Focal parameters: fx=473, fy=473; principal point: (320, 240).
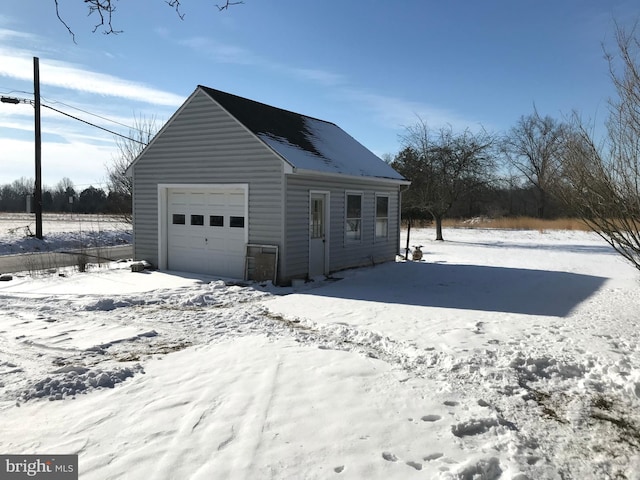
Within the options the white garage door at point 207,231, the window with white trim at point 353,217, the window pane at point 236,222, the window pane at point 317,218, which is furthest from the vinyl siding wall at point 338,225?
the window pane at point 236,222

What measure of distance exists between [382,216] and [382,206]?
326 mm

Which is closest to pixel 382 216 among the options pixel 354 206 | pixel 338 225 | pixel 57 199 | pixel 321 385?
pixel 354 206

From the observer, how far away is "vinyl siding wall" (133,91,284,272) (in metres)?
11.0

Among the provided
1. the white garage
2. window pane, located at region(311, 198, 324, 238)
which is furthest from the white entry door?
the white garage

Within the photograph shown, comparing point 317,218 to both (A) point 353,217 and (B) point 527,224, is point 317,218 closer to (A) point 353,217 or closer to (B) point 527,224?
(A) point 353,217

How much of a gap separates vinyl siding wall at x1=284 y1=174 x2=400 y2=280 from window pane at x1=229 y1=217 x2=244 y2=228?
1421 mm

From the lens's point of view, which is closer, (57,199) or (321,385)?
(321,385)

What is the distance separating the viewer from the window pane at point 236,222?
1173 centimetres

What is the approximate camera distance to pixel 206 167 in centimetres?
1198

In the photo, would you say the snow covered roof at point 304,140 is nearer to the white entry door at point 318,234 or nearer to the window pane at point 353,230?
the white entry door at point 318,234

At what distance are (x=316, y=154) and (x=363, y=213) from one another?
2544 mm

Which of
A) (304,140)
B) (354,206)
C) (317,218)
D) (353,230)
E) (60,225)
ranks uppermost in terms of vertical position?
(304,140)

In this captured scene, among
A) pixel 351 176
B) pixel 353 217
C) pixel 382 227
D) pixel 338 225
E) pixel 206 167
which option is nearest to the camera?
pixel 206 167

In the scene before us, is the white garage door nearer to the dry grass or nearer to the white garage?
the white garage
